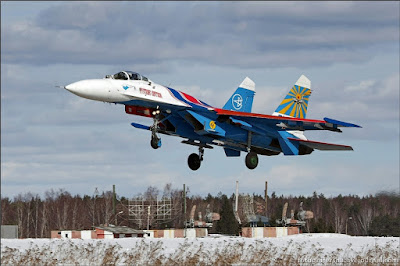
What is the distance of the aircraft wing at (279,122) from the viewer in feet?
108

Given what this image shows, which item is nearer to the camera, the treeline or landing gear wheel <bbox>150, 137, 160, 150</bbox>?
landing gear wheel <bbox>150, 137, 160, 150</bbox>

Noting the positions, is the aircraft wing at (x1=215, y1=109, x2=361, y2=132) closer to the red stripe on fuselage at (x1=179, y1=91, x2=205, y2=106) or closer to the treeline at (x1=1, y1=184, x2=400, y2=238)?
the red stripe on fuselage at (x1=179, y1=91, x2=205, y2=106)

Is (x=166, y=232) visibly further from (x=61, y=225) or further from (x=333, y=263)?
(x=333, y=263)

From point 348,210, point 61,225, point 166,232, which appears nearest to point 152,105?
point 166,232

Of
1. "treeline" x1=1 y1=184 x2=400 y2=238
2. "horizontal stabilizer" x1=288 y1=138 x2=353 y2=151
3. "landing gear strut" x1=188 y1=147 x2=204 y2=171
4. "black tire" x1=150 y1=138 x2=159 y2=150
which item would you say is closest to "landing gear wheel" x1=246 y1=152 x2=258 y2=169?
"landing gear strut" x1=188 y1=147 x2=204 y2=171

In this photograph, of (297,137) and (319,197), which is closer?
(297,137)

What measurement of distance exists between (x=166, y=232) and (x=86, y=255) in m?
41.2

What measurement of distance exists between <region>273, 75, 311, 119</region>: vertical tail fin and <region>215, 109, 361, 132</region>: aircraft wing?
384 centimetres

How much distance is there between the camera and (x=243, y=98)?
120 ft

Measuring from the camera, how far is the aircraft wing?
32.8 m

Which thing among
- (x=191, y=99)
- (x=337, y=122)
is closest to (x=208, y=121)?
(x=191, y=99)

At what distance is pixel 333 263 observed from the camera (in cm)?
2053

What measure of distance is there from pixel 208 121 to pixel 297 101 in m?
7.03

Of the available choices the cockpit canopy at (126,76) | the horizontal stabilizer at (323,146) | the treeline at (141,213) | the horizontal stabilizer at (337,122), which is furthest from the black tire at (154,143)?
the treeline at (141,213)
